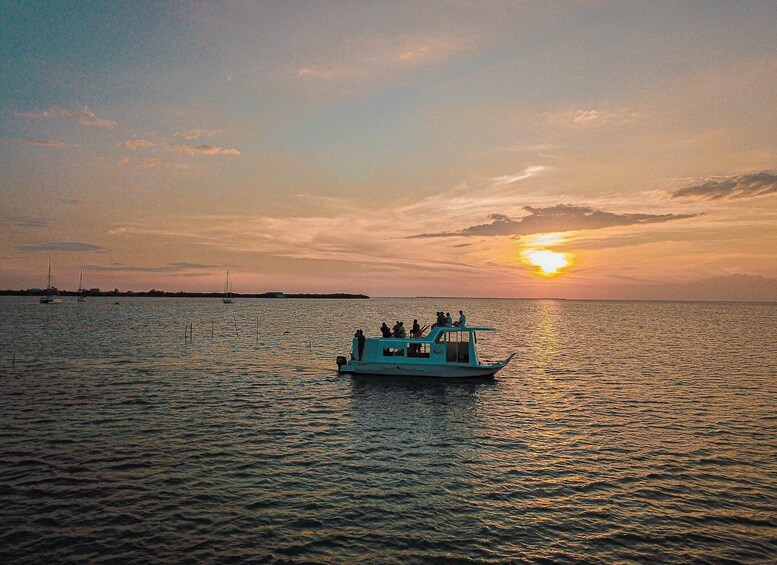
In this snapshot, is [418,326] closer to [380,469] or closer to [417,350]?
[417,350]

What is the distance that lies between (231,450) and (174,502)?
5.37m

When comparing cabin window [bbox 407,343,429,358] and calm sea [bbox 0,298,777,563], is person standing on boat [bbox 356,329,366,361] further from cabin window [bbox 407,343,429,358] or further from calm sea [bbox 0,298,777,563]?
cabin window [bbox 407,343,429,358]

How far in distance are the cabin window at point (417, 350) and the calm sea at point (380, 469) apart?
2.18 metres

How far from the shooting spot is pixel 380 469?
737 inches

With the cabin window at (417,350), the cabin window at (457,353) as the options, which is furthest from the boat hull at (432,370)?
the cabin window at (417,350)

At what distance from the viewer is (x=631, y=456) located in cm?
2097

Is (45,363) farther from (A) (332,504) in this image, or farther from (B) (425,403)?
(A) (332,504)

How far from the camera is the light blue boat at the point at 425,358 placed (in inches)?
1527

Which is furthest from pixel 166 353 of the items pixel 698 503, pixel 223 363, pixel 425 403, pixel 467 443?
pixel 698 503

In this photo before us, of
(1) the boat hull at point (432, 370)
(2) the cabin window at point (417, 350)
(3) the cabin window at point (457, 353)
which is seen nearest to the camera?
(1) the boat hull at point (432, 370)

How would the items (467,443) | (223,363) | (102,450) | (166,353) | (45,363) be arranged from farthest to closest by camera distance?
1. (166,353)
2. (223,363)
3. (45,363)
4. (467,443)
5. (102,450)

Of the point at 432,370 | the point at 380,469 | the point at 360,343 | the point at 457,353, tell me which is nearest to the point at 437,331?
the point at 457,353

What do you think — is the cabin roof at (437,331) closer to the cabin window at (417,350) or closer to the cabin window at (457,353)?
the cabin window at (417,350)

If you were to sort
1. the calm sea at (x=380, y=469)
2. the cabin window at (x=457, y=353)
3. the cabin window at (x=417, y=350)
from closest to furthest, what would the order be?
the calm sea at (x=380, y=469), the cabin window at (x=457, y=353), the cabin window at (x=417, y=350)
